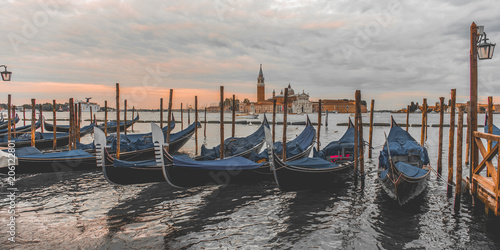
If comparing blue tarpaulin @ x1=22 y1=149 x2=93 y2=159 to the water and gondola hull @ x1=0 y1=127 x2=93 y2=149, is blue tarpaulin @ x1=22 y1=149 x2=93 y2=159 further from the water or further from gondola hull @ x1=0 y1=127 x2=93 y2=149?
gondola hull @ x1=0 y1=127 x2=93 y2=149

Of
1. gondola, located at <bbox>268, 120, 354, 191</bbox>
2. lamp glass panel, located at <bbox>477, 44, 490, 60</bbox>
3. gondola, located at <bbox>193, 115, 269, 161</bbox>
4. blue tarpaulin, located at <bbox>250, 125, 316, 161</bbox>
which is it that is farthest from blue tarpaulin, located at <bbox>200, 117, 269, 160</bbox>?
lamp glass panel, located at <bbox>477, 44, 490, 60</bbox>

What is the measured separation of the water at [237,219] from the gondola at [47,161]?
22.0 inches

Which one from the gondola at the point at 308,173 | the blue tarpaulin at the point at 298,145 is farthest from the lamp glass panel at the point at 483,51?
the blue tarpaulin at the point at 298,145

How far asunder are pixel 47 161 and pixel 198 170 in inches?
183

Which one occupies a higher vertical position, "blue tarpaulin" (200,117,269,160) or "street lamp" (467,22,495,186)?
"street lamp" (467,22,495,186)

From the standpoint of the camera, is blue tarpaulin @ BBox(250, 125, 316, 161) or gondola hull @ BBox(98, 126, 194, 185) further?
blue tarpaulin @ BBox(250, 125, 316, 161)

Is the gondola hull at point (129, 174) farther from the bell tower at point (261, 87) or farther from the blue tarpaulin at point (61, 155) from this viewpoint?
the bell tower at point (261, 87)

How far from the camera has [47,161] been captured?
341 inches

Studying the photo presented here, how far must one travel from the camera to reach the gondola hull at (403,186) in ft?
Result: 20.9

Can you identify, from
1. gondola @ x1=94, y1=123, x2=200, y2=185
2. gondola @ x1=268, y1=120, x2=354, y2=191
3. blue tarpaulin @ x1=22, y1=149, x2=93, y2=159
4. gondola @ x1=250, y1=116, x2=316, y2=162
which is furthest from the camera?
gondola @ x1=250, y1=116, x2=316, y2=162

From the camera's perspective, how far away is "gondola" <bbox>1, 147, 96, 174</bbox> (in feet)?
27.9

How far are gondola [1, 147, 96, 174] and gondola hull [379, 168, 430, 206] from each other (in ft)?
28.6

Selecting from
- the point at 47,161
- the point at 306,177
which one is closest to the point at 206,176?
the point at 306,177

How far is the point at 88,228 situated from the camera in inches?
215
